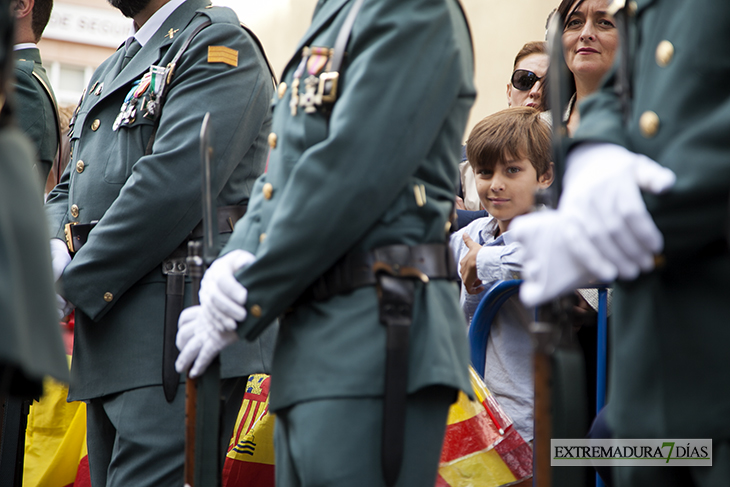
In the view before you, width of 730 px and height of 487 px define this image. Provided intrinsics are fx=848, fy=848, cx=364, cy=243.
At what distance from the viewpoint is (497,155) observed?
2955 mm

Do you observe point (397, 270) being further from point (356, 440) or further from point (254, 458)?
point (254, 458)

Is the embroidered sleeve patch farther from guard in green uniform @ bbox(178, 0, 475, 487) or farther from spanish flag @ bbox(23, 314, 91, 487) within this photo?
spanish flag @ bbox(23, 314, 91, 487)

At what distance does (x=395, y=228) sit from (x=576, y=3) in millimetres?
1877

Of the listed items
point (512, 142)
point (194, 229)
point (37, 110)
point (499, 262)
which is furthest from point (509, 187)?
point (37, 110)

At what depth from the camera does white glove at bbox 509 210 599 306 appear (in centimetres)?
121

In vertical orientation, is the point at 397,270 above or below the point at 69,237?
above

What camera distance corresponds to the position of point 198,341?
1.79m

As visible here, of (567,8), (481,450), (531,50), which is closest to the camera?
(481,450)

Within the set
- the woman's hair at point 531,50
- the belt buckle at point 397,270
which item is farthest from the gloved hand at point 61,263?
the woman's hair at point 531,50

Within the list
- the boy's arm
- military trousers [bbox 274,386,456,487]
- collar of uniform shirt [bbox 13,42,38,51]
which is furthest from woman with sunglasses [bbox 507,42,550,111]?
military trousers [bbox 274,386,456,487]

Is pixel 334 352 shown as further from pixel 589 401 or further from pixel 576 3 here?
pixel 576 3

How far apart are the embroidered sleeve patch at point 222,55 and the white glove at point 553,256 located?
1.47 meters

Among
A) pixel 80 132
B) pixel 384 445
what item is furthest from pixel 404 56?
pixel 80 132

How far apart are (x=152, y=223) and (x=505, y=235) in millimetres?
1172
